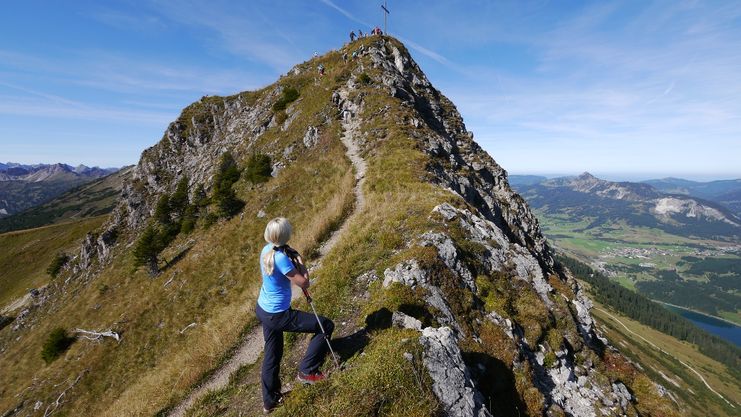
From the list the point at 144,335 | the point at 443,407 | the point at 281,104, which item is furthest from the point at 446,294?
the point at 281,104

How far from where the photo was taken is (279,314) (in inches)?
288

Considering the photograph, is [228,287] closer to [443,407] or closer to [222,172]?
[443,407]

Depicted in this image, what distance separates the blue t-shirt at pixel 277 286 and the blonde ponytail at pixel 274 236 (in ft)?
0.25

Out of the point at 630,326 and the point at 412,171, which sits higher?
the point at 412,171

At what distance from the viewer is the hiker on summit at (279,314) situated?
6.90 meters

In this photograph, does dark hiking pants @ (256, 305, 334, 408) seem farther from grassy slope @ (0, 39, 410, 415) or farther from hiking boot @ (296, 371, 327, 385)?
grassy slope @ (0, 39, 410, 415)

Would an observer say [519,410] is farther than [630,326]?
No

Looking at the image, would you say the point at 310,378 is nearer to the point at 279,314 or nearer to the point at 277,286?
the point at 279,314

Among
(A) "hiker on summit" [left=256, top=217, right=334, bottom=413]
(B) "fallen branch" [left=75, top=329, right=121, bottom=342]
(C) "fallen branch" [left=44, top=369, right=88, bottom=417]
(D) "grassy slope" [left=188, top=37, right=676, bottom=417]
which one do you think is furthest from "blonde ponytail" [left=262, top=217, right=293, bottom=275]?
(C) "fallen branch" [left=44, top=369, right=88, bottom=417]

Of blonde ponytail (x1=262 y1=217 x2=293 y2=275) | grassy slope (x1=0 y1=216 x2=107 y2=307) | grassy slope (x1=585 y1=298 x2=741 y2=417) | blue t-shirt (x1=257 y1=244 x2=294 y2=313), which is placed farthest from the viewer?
grassy slope (x1=585 y1=298 x2=741 y2=417)

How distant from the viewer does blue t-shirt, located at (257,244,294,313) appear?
272 inches

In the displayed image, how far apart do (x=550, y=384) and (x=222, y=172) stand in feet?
149

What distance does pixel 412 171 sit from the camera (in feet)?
82.5

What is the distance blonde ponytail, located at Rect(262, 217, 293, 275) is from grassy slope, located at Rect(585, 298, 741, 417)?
104333 mm
